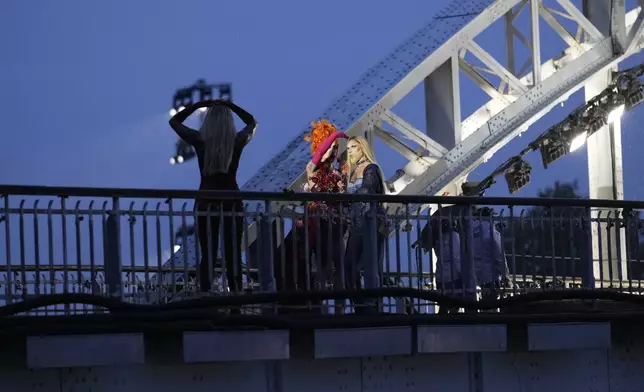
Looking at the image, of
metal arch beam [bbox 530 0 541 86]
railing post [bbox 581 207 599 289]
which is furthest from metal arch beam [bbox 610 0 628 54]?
railing post [bbox 581 207 599 289]

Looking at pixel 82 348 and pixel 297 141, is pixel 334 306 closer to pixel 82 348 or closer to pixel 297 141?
pixel 82 348

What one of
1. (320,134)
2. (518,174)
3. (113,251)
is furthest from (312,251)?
(518,174)

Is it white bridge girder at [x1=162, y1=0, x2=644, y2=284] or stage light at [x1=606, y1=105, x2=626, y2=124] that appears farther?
stage light at [x1=606, y1=105, x2=626, y2=124]

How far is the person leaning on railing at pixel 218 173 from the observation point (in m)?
13.3

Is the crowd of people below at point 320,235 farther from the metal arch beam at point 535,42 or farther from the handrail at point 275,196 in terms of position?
the metal arch beam at point 535,42

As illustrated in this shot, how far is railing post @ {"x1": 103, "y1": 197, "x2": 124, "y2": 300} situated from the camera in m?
12.6

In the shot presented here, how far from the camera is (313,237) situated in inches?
560

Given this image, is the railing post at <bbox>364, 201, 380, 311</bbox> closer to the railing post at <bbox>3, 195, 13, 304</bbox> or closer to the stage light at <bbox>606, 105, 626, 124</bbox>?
the railing post at <bbox>3, 195, 13, 304</bbox>

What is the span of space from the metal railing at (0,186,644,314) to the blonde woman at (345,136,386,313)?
1 cm

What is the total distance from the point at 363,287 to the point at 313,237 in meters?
0.60

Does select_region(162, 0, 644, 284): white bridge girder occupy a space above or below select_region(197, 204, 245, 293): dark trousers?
above

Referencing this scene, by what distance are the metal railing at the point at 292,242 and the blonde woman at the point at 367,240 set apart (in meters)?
0.01

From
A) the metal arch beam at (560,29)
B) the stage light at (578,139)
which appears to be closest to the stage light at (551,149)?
the stage light at (578,139)

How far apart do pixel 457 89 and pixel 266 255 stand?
12.3 meters
